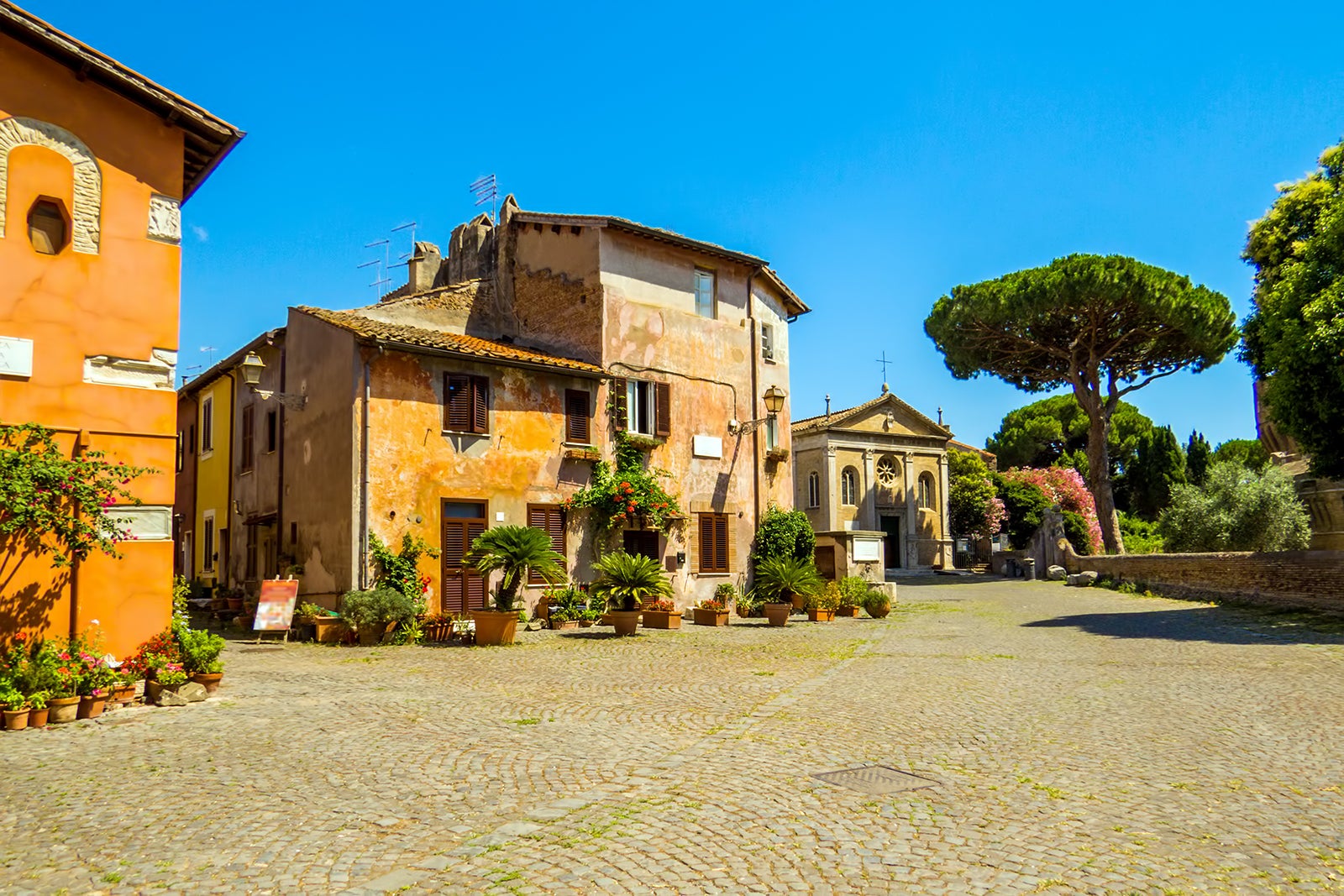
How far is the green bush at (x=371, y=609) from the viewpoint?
647 inches

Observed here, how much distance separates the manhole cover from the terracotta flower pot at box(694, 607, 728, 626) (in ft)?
42.8

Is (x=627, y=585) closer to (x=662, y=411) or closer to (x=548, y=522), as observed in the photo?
(x=548, y=522)

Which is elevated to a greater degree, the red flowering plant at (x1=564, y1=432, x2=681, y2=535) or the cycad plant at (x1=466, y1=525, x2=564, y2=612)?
the red flowering plant at (x1=564, y1=432, x2=681, y2=535)

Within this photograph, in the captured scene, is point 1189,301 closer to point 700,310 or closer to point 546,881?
point 700,310

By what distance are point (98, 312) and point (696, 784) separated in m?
8.48

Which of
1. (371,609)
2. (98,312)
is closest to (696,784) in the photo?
(98,312)

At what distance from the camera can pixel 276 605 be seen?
16641 mm

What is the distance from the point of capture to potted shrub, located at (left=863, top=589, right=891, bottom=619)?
2233cm

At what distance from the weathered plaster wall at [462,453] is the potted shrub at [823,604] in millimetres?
5082

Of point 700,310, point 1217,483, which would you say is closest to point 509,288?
point 700,310

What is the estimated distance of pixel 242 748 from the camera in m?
7.88

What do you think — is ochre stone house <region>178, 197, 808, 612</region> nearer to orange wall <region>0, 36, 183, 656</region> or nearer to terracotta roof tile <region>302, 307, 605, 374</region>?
terracotta roof tile <region>302, 307, 605, 374</region>

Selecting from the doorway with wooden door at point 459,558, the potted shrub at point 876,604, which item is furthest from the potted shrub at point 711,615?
the doorway with wooden door at point 459,558

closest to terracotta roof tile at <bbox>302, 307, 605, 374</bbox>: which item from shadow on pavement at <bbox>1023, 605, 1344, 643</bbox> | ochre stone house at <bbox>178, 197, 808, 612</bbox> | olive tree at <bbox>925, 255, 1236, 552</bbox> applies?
ochre stone house at <bbox>178, 197, 808, 612</bbox>
